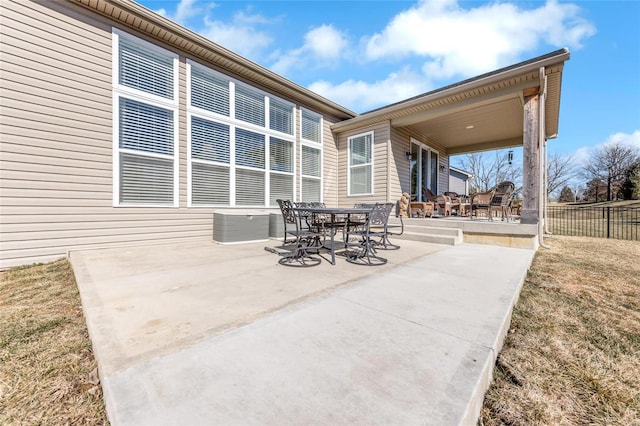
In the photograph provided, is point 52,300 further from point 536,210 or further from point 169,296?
point 536,210

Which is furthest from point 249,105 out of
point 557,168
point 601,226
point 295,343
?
point 557,168

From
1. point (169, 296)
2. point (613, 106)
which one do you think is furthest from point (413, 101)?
point (613, 106)

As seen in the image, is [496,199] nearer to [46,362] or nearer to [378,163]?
[378,163]

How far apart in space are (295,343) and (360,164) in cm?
701

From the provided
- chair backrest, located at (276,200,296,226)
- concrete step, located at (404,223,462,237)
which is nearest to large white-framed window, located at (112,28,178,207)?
chair backrest, located at (276,200,296,226)

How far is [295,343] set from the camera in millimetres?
1555

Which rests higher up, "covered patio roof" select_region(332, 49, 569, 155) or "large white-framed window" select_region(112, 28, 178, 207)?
"covered patio roof" select_region(332, 49, 569, 155)

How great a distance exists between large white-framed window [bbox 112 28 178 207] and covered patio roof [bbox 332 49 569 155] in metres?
4.71

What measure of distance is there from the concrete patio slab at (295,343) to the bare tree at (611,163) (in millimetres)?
42929

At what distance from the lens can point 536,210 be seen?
4.99 metres

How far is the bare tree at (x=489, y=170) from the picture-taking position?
23.1 meters

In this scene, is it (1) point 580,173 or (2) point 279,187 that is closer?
(2) point 279,187

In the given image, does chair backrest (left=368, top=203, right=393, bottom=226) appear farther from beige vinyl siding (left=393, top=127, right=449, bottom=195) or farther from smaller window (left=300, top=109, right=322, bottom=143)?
smaller window (left=300, top=109, right=322, bottom=143)

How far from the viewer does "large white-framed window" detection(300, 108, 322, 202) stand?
7598mm
